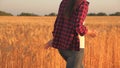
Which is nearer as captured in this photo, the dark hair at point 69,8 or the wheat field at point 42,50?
the dark hair at point 69,8

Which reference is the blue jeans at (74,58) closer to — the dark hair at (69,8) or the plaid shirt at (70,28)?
the plaid shirt at (70,28)

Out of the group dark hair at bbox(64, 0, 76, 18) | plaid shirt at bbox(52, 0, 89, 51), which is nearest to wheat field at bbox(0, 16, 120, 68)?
plaid shirt at bbox(52, 0, 89, 51)

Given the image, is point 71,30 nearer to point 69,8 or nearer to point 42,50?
point 69,8

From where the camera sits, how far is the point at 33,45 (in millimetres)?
6488

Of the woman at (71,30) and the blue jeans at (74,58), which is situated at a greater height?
the woman at (71,30)

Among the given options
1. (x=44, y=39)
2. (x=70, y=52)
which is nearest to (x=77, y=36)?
(x=70, y=52)

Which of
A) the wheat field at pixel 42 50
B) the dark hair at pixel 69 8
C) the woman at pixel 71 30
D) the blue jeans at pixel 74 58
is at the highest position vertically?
the dark hair at pixel 69 8

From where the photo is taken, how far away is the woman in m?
3.29

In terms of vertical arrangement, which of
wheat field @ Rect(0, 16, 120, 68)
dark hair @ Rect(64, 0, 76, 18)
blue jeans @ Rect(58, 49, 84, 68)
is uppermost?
dark hair @ Rect(64, 0, 76, 18)

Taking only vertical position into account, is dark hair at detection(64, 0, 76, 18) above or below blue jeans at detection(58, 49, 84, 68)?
above

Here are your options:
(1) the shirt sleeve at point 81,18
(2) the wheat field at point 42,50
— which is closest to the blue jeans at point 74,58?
(1) the shirt sleeve at point 81,18

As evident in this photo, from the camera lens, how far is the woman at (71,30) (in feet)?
10.8

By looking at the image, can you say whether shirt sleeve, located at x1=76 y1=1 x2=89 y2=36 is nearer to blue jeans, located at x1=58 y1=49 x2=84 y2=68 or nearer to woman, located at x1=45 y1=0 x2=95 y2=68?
woman, located at x1=45 y1=0 x2=95 y2=68

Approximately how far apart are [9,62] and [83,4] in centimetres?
347
